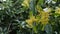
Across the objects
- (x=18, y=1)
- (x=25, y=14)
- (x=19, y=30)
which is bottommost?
(x=19, y=30)

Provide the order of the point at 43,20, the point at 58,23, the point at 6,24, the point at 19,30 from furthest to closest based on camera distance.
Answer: the point at 6,24
the point at 19,30
the point at 58,23
the point at 43,20

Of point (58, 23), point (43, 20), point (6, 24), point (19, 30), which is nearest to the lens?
point (43, 20)

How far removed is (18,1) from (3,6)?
0.13 meters

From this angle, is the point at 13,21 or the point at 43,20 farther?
the point at 13,21

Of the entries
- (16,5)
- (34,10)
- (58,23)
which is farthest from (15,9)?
(34,10)

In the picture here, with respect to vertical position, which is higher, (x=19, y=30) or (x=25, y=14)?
(x=25, y=14)

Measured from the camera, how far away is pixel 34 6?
0.71 m

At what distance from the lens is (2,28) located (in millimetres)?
1360

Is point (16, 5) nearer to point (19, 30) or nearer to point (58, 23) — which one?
point (19, 30)

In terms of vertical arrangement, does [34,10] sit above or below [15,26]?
above

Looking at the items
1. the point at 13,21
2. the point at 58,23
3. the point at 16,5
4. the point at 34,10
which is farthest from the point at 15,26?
the point at 34,10

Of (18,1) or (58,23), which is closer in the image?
(58,23)

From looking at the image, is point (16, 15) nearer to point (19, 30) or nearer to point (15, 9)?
point (15, 9)

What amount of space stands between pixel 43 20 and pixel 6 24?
706mm
